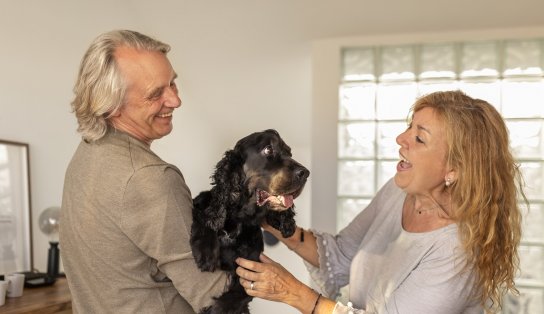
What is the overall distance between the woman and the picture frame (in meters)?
1.63

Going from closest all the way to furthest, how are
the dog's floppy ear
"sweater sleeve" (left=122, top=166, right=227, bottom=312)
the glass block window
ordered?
"sweater sleeve" (left=122, top=166, right=227, bottom=312) → the dog's floppy ear → the glass block window

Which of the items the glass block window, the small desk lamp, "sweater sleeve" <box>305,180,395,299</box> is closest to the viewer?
"sweater sleeve" <box>305,180,395,299</box>

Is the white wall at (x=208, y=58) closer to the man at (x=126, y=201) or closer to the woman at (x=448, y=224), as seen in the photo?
the man at (x=126, y=201)

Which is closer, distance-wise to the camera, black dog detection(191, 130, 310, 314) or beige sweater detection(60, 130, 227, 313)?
beige sweater detection(60, 130, 227, 313)

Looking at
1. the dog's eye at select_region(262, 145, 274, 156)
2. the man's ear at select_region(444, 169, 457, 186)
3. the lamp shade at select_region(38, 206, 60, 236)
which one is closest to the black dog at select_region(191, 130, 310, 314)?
the dog's eye at select_region(262, 145, 274, 156)

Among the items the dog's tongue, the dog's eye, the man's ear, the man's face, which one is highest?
the man's face

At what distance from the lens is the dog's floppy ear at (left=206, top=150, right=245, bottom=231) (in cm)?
154

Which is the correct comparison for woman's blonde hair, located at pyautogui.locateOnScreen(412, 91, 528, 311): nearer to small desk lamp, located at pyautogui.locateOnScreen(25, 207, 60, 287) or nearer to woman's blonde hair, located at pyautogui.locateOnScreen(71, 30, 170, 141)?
woman's blonde hair, located at pyautogui.locateOnScreen(71, 30, 170, 141)

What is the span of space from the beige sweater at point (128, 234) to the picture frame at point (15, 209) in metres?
1.57

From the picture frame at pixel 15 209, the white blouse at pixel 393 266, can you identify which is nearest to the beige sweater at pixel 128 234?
the white blouse at pixel 393 266

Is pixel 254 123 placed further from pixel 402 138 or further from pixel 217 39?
pixel 402 138

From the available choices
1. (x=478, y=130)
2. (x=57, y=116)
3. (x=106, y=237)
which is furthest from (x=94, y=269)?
(x=57, y=116)

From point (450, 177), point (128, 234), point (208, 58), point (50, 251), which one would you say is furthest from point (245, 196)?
point (208, 58)

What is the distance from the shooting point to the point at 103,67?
1438mm
